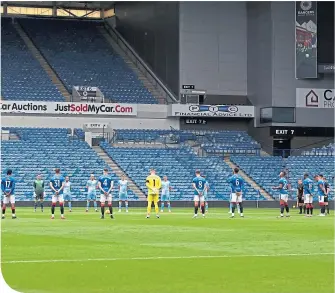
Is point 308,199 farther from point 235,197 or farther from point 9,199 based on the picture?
point 9,199

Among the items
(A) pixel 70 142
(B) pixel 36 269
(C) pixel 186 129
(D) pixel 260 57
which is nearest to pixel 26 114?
(A) pixel 70 142

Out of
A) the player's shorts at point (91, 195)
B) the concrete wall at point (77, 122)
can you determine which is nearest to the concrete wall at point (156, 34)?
the concrete wall at point (77, 122)

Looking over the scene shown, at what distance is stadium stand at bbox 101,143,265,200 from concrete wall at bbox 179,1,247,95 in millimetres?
5705

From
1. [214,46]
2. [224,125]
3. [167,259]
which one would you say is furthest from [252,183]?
[167,259]

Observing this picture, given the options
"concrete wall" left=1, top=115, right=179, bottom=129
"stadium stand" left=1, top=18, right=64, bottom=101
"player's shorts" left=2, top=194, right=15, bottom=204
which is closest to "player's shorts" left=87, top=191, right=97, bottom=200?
"player's shorts" left=2, top=194, right=15, bottom=204

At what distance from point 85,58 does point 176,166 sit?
48.5ft

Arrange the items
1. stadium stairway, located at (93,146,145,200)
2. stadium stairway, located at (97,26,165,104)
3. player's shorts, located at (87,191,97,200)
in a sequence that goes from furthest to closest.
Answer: stadium stairway, located at (97,26,165,104) < stadium stairway, located at (93,146,145,200) < player's shorts, located at (87,191,97,200)

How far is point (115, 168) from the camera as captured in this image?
56500 millimetres

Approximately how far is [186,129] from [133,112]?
13.9ft

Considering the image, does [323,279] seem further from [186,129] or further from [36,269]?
[186,129]

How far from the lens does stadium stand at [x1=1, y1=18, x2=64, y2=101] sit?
203 ft

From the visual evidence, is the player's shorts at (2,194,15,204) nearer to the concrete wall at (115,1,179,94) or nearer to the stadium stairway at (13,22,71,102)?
the stadium stairway at (13,22,71,102)

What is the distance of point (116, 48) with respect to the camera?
71.8 meters

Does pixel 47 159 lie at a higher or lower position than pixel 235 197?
higher
